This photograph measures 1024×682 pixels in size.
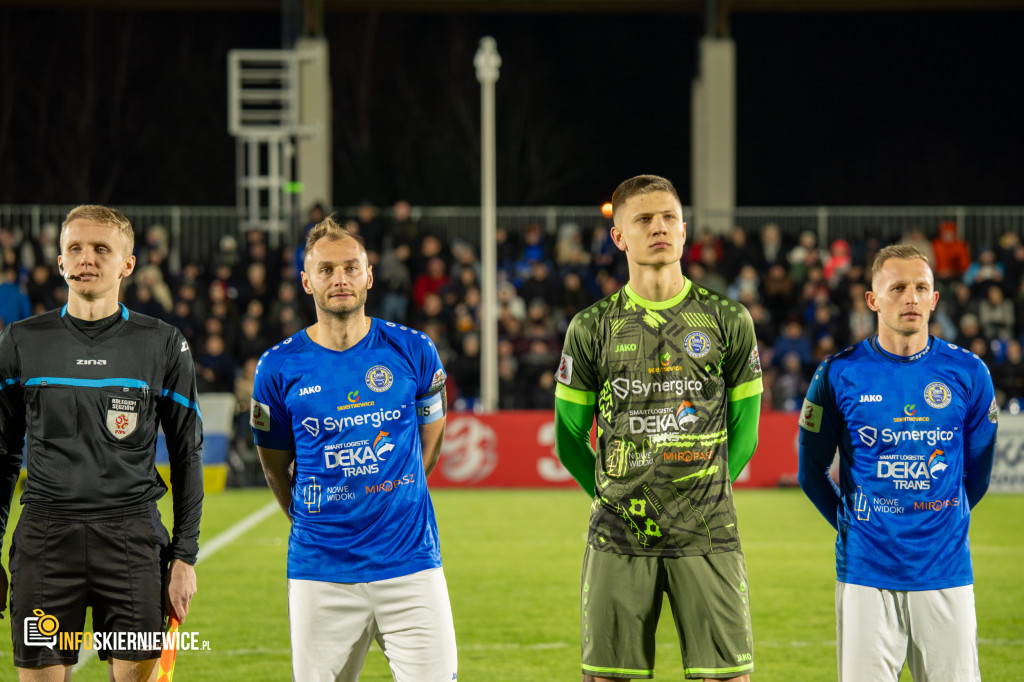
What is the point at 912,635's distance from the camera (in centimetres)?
480

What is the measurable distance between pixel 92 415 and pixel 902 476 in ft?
10.2

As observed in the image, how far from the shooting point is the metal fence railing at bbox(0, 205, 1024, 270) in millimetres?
24406

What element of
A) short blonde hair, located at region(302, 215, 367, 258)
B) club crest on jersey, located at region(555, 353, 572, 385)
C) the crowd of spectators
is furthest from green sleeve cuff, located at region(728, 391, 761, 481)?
the crowd of spectators

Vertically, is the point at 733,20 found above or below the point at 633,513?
above

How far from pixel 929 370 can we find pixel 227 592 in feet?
20.4

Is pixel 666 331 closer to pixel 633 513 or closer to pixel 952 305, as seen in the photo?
pixel 633 513

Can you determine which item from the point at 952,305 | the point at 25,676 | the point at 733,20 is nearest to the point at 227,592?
the point at 25,676

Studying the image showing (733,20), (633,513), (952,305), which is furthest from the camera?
(733,20)

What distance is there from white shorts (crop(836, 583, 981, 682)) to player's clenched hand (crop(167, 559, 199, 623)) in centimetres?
255

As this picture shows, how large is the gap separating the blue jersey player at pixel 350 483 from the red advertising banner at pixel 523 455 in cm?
1191

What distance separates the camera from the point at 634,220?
464cm


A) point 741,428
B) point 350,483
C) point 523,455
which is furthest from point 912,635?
point 523,455

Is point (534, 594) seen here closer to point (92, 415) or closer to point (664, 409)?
point (664, 409)

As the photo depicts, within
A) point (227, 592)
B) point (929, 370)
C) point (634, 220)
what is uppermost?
point (634, 220)
